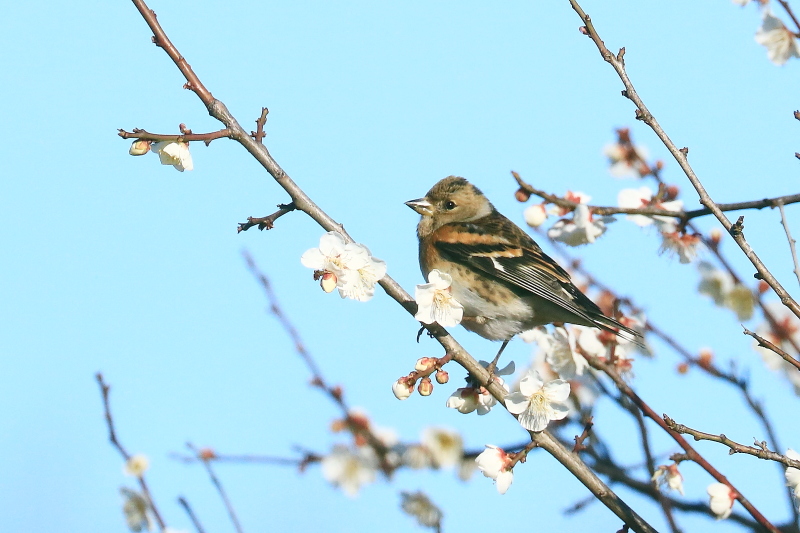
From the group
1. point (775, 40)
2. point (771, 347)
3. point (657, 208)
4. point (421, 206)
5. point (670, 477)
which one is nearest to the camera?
point (771, 347)

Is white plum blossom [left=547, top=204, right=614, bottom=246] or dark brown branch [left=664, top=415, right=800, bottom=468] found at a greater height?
white plum blossom [left=547, top=204, right=614, bottom=246]

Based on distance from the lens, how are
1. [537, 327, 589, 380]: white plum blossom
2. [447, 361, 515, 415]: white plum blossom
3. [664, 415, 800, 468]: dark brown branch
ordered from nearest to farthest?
[664, 415, 800, 468]: dark brown branch, [447, 361, 515, 415]: white plum blossom, [537, 327, 589, 380]: white plum blossom

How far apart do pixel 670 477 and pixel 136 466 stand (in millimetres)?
2541

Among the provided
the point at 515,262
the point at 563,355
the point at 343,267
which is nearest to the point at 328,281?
the point at 343,267

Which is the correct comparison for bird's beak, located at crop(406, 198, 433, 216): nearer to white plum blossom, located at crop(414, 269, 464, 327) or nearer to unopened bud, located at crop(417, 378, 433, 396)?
white plum blossom, located at crop(414, 269, 464, 327)

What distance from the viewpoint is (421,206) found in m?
6.13

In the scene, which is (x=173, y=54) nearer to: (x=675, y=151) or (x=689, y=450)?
(x=675, y=151)

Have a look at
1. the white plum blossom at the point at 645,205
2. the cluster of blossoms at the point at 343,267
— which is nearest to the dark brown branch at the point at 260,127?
the cluster of blossoms at the point at 343,267

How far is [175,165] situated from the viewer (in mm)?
3762

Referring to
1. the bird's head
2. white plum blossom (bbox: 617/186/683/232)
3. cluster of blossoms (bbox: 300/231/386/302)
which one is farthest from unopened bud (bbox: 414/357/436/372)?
the bird's head

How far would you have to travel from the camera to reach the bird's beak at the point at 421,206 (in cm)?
→ 607

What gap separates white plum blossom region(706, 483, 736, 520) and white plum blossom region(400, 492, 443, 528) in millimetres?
1699

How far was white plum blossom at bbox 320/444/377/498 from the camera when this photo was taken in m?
5.89

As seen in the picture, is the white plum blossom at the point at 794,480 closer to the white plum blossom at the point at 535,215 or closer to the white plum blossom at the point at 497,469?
the white plum blossom at the point at 497,469
